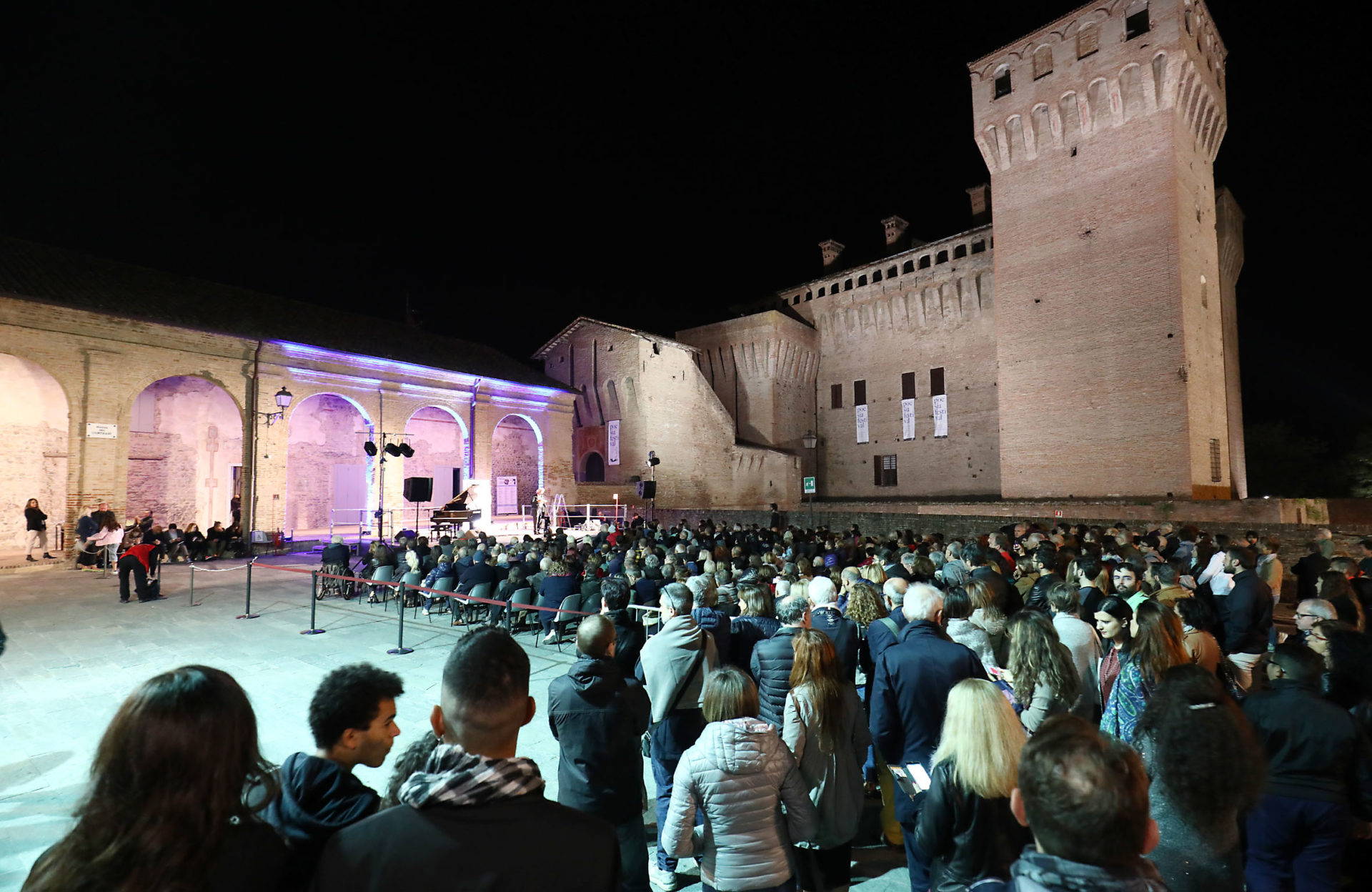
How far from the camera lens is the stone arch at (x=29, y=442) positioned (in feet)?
52.6

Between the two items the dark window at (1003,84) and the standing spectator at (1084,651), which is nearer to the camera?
the standing spectator at (1084,651)

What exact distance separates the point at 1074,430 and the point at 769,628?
19.6 m

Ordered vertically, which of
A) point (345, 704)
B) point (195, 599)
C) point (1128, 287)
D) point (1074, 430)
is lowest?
point (195, 599)

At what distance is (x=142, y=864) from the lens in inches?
49.8

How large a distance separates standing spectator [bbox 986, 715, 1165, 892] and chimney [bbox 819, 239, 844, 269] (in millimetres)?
36102

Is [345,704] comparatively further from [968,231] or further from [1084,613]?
[968,231]

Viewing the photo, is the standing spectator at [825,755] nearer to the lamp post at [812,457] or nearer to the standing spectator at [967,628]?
the standing spectator at [967,628]

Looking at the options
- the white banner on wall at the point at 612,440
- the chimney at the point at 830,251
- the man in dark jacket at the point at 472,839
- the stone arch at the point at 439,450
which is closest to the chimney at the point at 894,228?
the chimney at the point at 830,251

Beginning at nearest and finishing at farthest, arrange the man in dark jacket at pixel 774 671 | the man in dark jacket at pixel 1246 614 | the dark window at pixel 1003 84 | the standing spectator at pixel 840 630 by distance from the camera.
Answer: the man in dark jacket at pixel 774 671 < the standing spectator at pixel 840 630 < the man in dark jacket at pixel 1246 614 < the dark window at pixel 1003 84

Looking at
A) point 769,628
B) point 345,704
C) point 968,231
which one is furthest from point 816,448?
point 345,704

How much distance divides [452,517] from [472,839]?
61.3ft

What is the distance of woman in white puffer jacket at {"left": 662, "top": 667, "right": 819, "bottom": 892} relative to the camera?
238 centimetres

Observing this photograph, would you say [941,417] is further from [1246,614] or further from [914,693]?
[914,693]

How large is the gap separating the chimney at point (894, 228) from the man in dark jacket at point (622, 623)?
105 ft
